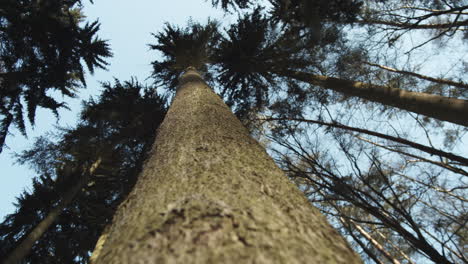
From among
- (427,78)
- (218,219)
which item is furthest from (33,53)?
(427,78)

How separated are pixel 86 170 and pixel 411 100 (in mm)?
5521

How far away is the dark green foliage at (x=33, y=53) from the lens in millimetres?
4871

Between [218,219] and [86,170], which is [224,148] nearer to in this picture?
[218,219]

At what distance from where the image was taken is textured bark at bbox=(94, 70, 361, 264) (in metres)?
0.67

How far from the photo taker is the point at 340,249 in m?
0.77

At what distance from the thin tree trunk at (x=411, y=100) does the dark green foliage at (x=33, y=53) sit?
19.1 ft

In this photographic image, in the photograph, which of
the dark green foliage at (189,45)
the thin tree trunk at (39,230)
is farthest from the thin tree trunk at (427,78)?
the thin tree trunk at (39,230)

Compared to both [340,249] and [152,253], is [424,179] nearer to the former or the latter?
[340,249]

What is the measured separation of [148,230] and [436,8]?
779 cm

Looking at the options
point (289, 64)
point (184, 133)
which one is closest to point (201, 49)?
point (289, 64)

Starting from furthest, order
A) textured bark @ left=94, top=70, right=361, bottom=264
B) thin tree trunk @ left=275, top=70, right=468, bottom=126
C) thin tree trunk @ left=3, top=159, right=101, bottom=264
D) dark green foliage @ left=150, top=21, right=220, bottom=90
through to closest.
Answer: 1. dark green foliage @ left=150, top=21, right=220, bottom=90
2. thin tree trunk @ left=3, top=159, right=101, bottom=264
3. thin tree trunk @ left=275, top=70, right=468, bottom=126
4. textured bark @ left=94, top=70, right=361, bottom=264

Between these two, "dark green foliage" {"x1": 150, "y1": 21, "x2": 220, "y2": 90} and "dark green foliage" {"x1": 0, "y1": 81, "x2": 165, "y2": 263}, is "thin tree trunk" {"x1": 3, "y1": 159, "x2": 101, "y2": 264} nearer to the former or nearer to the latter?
"dark green foliage" {"x1": 0, "y1": 81, "x2": 165, "y2": 263}

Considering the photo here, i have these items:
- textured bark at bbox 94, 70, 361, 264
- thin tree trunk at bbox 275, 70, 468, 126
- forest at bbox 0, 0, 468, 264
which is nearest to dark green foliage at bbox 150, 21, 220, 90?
forest at bbox 0, 0, 468, 264

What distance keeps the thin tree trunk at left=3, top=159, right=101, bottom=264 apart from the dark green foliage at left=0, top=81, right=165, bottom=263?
352 mm
